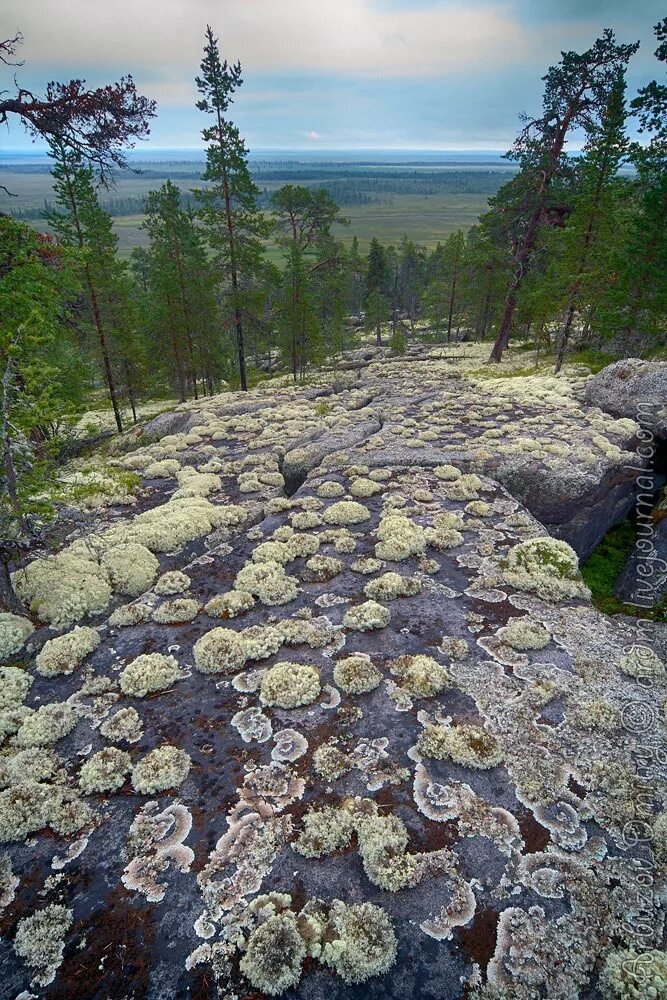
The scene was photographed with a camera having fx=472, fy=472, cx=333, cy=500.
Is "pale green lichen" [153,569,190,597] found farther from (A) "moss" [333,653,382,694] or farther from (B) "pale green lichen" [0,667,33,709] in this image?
(A) "moss" [333,653,382,694]

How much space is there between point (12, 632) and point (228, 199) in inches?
1397

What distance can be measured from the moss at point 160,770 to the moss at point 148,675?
56.1 inches

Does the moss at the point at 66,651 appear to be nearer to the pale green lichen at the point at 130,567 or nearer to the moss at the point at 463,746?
the pale green lichen at the point at 130,567

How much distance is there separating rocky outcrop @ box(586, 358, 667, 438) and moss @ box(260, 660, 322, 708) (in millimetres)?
19068

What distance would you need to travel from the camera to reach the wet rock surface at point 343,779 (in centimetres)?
506

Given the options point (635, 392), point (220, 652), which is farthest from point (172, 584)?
point (635, 392)

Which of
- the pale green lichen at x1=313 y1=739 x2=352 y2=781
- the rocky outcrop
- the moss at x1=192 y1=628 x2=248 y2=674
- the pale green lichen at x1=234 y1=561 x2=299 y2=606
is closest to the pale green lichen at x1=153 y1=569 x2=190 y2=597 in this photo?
the pale green lichen at x1=234 y1=561 x2=299 y2=606

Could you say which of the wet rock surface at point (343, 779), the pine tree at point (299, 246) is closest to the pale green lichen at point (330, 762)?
the wet rock surface at point (343, 779)

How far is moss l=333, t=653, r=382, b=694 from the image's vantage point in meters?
8.24

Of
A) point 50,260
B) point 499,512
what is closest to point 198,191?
point 50,260

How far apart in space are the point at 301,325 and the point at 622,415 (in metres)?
37.7

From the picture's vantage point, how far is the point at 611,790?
6.53 meters

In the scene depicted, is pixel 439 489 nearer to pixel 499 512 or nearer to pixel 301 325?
pixel 499 512

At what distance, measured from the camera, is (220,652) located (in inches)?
358
